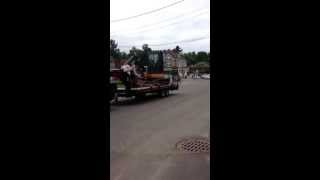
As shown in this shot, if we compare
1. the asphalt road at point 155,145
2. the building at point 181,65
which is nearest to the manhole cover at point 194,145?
the asphalt road at point 155,145

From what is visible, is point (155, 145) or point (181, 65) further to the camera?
point (181, 65)

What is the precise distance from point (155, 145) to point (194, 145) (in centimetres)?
80

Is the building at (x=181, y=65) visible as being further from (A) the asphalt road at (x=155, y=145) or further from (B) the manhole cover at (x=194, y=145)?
(B) the manhole cover at (x=194, y=145)

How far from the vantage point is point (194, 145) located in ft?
20.6

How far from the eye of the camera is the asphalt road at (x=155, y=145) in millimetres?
4465

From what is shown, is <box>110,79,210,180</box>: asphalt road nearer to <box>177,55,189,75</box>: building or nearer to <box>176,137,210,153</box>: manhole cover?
<box>176,137,210,153</box>: manhole cover

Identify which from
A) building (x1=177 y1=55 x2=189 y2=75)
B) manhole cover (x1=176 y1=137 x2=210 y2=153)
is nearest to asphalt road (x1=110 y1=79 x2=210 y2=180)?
manhole cover (x1=176 y1=137 x2=210 y2=153)

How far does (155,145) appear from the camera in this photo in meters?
6.25

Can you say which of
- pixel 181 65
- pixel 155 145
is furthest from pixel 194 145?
pixel 181 65

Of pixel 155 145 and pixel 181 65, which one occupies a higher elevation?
pixel 181 65

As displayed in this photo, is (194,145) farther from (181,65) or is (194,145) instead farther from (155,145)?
(181,65)

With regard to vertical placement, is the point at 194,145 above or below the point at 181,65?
below
